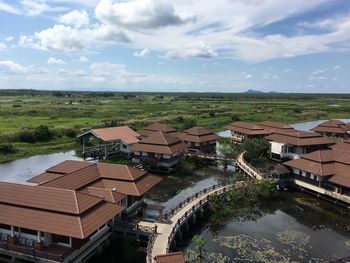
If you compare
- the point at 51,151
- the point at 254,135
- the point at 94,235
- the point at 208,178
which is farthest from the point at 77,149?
the point at 94,235

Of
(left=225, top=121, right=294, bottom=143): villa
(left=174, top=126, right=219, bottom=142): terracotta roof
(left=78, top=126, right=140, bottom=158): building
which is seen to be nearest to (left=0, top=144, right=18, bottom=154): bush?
(left=78, top=126, right=140, bottom=158): building

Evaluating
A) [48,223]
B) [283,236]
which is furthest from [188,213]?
[48,223]

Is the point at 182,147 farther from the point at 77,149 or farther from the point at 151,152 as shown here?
the point at 77,149

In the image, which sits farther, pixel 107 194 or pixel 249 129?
pixel 249 129

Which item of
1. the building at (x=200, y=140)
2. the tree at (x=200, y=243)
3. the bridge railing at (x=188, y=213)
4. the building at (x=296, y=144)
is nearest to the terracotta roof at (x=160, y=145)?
the building at (x=200, y=140)

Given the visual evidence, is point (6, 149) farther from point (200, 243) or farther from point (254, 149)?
point (200, 243)
